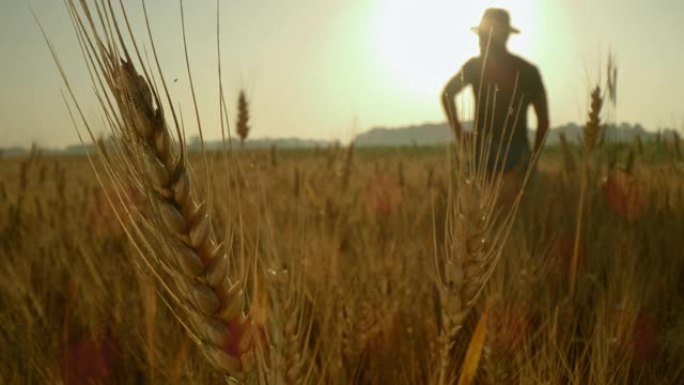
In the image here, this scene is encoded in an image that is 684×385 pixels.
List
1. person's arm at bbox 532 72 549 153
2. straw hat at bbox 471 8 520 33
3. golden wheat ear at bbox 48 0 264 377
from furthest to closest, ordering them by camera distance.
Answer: person's arm at bbox 532 72 549 153 < straw hat at bbox 471 8 520 33 < golden wheat ear at bbox 48 0 264 377

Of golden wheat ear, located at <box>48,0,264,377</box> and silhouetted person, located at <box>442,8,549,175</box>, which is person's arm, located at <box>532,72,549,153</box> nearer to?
silhouetted person, located at <box>442,8,549,175</box>

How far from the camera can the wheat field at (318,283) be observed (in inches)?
25.0

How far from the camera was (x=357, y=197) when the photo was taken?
3.56m

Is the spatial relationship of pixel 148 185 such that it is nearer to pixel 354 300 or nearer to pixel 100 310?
pixel 354 300

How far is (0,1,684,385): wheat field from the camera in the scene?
63 cm

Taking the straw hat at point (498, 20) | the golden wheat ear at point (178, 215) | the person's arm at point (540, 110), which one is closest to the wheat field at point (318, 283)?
the golden wheat ear at point (178, 215)

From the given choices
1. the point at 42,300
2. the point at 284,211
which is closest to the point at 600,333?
the point at 42,300

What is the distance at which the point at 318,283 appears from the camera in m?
1.77

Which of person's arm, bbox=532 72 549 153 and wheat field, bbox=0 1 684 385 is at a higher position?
person's arm, bbox=532 72 549 153

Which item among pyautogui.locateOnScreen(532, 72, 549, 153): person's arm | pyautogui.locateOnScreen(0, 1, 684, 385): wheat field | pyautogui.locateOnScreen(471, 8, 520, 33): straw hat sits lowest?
pyautogui.locateOnScreen(0, 1, 684, 385): wheat field

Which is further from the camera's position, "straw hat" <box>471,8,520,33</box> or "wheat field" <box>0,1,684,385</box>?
"straw hat" <box>471,8,520,33</box>

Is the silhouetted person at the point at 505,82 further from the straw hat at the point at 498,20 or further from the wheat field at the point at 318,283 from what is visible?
the wheat field at the point at 318,283

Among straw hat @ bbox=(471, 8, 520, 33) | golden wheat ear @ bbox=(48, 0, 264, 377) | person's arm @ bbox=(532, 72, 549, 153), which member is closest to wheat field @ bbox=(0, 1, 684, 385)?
golden wheat ear @ bbox=(48, 0, 264, 377)

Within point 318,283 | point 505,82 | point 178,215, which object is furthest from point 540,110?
point 178,215
